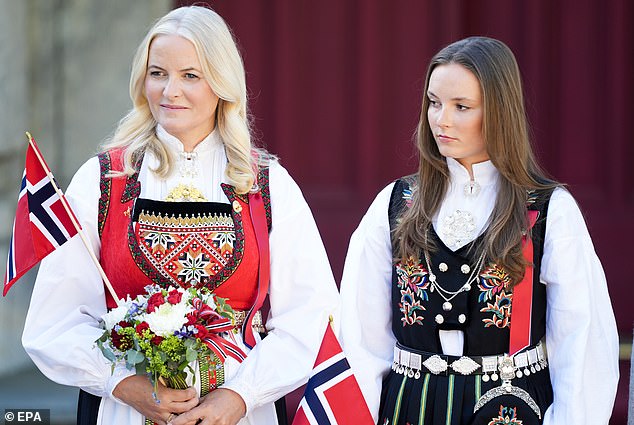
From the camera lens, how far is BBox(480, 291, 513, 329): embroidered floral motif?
3.59m

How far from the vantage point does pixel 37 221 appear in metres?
3.44

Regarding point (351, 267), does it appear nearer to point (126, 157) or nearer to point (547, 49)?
point (126, 157)

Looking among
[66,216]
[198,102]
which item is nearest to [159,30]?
[198,102]

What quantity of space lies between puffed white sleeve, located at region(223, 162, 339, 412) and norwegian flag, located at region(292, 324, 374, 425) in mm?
35

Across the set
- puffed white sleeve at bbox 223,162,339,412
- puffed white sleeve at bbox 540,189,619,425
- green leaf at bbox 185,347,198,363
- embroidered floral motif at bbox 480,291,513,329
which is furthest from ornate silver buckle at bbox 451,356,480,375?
green leaf at bbox 185,347,198,363

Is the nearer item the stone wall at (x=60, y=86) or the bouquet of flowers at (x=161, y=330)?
the bouquet of flowers at (x=161, y=330)

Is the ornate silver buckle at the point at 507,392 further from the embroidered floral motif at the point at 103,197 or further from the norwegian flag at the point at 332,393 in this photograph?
the embroidered floral motif at the point at 103,197

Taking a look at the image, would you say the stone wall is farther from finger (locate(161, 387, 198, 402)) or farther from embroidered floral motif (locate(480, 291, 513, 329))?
embroidered floral motif (locate(480, 291, 513, 329))

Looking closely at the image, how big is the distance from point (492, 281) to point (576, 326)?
0.28 metres

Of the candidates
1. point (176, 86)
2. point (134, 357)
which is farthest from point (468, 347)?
point (176, 86)

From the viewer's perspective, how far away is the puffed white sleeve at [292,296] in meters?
3.51

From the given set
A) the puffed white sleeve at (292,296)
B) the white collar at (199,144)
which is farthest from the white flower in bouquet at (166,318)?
the white collar at (199,144)

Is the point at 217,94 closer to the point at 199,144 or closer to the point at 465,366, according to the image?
the point at 199,144

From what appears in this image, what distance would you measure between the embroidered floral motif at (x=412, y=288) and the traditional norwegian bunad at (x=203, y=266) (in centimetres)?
23
